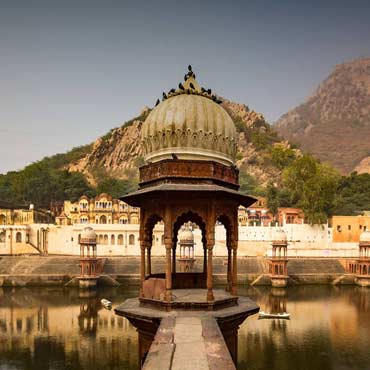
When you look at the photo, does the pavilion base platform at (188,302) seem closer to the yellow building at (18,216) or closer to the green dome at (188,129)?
the green dome at (188,129)

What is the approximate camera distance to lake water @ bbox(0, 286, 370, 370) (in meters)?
20.8

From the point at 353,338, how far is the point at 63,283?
28.5 m

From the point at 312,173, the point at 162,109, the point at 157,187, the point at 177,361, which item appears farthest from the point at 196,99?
the point at 312,173

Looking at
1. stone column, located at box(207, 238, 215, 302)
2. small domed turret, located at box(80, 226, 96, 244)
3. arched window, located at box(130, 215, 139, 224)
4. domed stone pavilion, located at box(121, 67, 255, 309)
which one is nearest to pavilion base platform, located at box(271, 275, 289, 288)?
small domed turret, located at box(80, 226, 96, 244)

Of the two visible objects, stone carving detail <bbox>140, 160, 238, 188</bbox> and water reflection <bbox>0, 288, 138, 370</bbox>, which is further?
water reflection <bbox>0, 288, 138, 370</bbox>

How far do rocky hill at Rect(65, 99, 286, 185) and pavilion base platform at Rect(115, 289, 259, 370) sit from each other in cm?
10209

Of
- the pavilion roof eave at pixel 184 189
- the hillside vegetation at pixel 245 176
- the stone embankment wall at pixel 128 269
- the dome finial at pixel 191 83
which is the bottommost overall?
the stone embankment wall at pixel 128 269

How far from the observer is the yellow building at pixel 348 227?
56812 millimetres

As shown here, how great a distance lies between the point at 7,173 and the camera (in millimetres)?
106625

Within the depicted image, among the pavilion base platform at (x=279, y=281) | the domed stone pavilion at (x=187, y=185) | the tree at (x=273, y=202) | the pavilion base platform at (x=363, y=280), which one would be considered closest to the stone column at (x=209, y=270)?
the domed stone pavilion at (x=187, y=185)

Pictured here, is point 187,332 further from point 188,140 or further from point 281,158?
point 281,158

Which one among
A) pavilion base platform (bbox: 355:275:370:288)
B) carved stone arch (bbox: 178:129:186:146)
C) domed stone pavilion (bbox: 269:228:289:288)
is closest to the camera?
carved stone arch (bbox: 178:129:186:146)

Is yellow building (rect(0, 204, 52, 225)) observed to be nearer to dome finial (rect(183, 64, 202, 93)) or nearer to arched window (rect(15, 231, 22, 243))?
arched window (rect(15, 231, 22, 243))

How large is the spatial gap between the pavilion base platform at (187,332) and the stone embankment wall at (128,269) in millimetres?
35004
